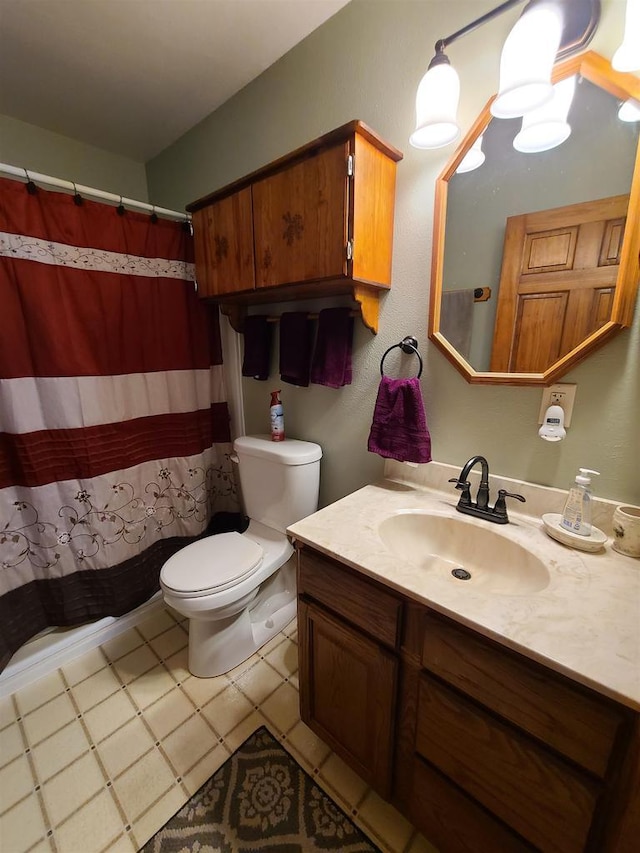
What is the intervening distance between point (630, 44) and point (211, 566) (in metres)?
1.82

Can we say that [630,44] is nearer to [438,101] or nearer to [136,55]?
[438,101]

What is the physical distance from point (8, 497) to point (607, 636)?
1.82 metres

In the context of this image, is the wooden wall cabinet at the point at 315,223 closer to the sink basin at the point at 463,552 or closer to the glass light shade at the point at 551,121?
the glass light shade at the point at 551,121

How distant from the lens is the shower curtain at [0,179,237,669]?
129 centimetres

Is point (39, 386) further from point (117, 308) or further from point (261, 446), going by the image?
point (261, 446)

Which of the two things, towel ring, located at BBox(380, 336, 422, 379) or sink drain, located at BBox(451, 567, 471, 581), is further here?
towel ring, located at BBox(380, 336, 422, 379)

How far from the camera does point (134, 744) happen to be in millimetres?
1183

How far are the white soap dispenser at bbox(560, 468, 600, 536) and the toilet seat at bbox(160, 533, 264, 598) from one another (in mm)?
1072

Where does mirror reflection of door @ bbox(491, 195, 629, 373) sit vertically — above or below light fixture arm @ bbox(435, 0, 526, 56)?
below

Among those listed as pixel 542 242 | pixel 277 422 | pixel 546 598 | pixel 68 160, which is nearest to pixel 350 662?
pixel 546 598

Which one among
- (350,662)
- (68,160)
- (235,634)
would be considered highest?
(68,160)

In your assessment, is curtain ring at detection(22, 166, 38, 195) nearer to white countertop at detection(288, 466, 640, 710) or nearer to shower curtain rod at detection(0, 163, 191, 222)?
shower curtain rod at detection(0, 163, 191, 222)

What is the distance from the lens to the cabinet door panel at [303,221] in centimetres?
105

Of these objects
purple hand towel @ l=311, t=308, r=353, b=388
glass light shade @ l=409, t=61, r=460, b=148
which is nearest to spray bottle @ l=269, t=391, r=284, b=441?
purple hand towel @ l=311, t=308, r=353, b=388
